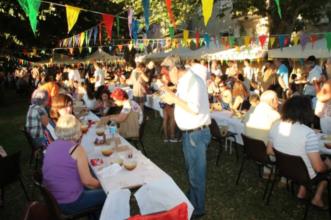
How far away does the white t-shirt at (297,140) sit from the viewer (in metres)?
4.14

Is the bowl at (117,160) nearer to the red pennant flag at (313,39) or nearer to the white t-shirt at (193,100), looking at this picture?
the white t-shirt at (193,100)

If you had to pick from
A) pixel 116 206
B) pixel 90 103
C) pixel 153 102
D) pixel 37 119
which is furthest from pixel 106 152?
pixel 153 102

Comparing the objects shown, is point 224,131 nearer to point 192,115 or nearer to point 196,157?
point 196,157

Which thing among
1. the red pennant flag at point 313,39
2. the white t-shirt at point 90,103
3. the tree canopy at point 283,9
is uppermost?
the tree canopy at point 283,9

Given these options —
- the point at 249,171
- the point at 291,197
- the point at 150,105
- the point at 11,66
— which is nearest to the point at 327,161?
the point at 291,197

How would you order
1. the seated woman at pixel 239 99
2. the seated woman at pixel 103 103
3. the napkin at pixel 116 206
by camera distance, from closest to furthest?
the napkin at pixel 116 206 → the seated woman at pixel 239 99 → the seated woman at pixel 103 103

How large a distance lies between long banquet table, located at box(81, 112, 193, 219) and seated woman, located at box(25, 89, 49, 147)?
785mm

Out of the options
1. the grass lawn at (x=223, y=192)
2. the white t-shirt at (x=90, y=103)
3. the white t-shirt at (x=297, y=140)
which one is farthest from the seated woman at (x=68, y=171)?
the white t-shirt at (x=90, y=103)

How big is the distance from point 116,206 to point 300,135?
2.40 meters

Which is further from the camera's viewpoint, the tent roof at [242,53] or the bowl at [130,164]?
the tent roof at [242,53]

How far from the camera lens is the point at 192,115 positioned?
398 centimetres

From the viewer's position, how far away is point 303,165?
13.5ft

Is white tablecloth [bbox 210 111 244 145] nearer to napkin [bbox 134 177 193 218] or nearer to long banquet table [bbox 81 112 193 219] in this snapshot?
long banquet table [bbox 81 112 193 219]

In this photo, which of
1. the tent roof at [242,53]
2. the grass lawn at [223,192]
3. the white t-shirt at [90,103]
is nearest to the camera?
the grass lawn at [223,192]
